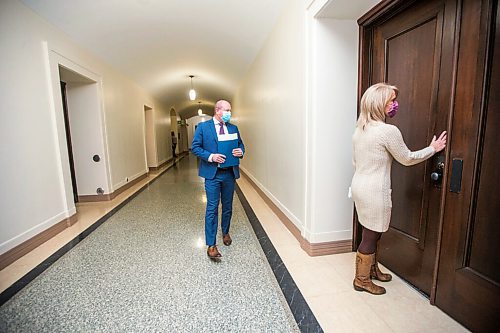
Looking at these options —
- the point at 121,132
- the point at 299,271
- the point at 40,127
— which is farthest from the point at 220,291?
the point at 121,132

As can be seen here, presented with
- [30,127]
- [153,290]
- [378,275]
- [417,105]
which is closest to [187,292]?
[153,290]

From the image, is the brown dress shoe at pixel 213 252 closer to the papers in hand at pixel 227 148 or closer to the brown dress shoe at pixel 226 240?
the brown dress shoe at pixel 226 240

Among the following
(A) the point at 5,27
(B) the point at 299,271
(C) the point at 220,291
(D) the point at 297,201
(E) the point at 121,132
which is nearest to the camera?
(C) the point at 220,291

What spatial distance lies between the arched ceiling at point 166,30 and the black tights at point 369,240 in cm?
259

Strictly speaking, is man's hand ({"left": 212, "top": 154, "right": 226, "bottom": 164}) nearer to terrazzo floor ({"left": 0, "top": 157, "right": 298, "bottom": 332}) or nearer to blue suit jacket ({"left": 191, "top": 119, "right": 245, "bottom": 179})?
blue suit jacket ({"left": 191, "top": 119, "right": 245, "bottom": 179})

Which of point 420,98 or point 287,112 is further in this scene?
point 287,112

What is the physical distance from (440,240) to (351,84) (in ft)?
4.55

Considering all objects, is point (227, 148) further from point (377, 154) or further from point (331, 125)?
point (377, 154)

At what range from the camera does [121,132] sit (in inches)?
200

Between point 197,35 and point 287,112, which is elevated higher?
point 197,35

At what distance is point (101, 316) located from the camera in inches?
60.4

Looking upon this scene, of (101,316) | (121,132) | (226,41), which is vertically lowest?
(101,316)

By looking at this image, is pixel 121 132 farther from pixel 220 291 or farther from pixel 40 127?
pixel 220 291

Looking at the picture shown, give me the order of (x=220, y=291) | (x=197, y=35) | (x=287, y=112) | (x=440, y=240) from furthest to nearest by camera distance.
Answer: (x=197, y=35), (x=287, y=112), (x=220, y=291), (x=440, y=240)
